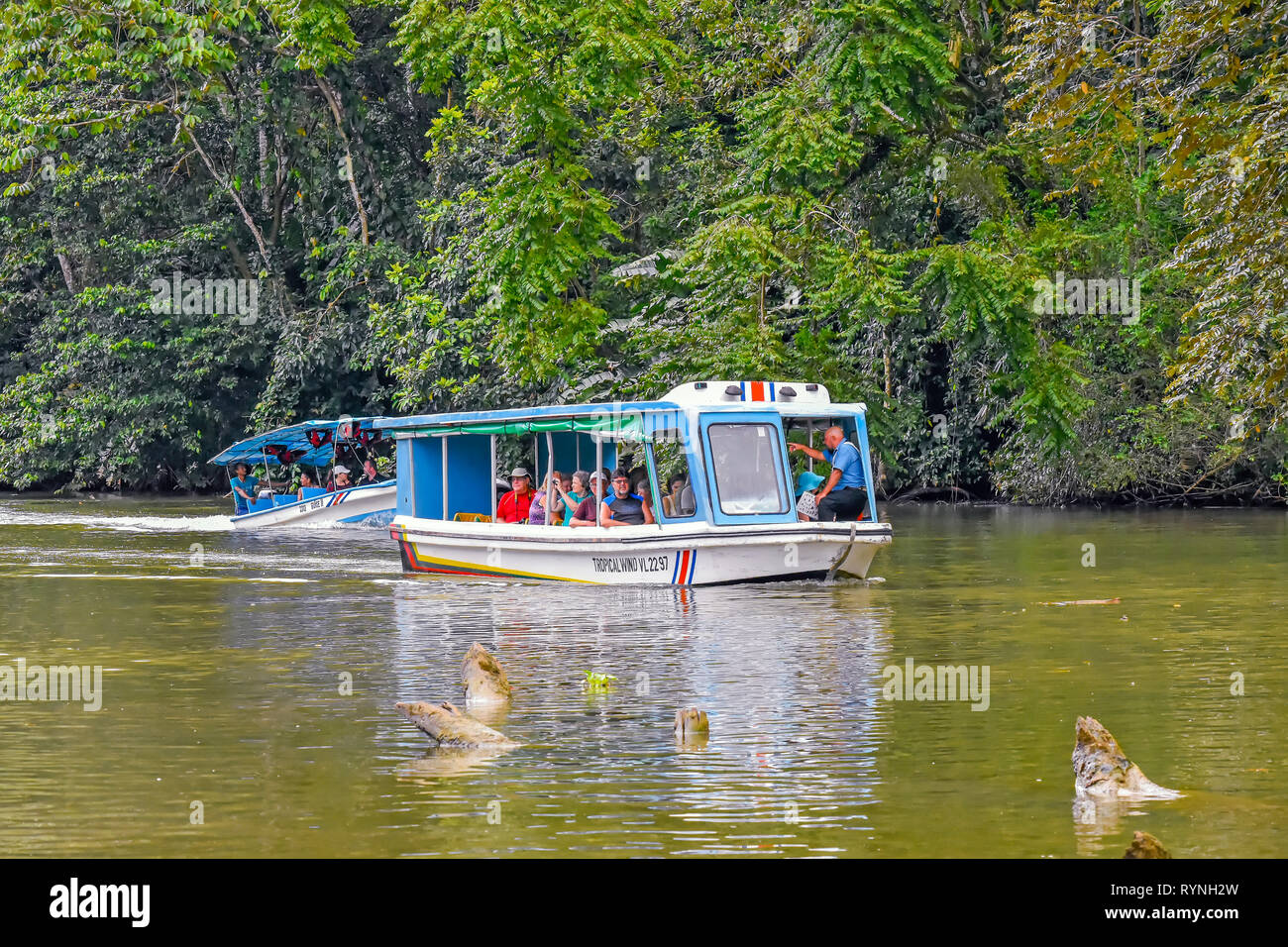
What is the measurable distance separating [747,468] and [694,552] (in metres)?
1.22

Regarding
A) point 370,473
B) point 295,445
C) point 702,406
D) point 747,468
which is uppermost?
point 702,406

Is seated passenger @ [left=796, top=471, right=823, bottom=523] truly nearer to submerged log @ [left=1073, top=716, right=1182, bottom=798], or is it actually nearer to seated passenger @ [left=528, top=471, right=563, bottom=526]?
seated passenger @ [left=528, top=471, right=563, bottom=526]

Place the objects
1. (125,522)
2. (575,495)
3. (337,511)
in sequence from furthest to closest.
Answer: (125,522) < (337,511) < (575,495)

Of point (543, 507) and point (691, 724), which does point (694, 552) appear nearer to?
point (543, 507)

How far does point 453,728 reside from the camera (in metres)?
10.9

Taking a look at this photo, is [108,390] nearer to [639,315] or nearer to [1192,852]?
[639,315]

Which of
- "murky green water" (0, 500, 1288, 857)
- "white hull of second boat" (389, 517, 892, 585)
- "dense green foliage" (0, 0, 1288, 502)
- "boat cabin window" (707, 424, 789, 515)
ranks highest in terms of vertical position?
"dense green foliage" (0, 0, 1288, 502)

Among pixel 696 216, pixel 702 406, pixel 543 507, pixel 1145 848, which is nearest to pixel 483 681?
pixel 1145 848

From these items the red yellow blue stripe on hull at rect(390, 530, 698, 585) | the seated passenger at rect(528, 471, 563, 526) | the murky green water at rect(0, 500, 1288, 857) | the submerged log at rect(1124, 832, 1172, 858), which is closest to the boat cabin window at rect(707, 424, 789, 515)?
the red yellow blue stripe on hull at rect(390, 530, 698, 585)

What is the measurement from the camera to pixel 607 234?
36.4 m

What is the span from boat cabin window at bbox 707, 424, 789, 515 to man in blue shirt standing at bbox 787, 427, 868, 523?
56cm

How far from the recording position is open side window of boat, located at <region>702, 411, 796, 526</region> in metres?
20.4

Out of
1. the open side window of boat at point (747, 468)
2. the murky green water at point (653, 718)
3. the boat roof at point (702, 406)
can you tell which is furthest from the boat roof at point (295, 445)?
the open side window of boat at point (747, 468)
